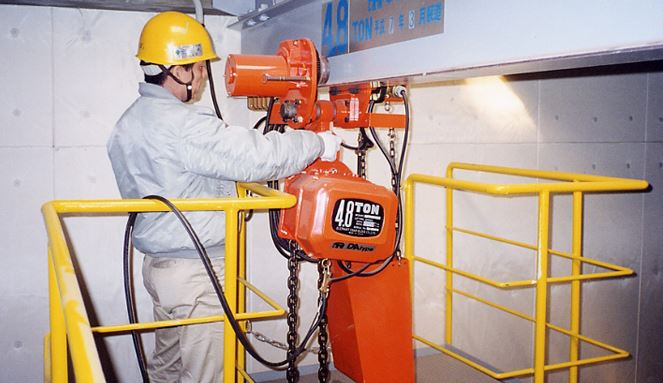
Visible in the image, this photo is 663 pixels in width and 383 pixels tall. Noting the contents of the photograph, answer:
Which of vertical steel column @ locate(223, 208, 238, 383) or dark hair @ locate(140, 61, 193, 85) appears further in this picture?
dark hair @ locate(140, 61, 193, 85)

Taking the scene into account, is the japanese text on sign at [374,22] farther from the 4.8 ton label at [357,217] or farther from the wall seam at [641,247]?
the wall seam at [641,247]

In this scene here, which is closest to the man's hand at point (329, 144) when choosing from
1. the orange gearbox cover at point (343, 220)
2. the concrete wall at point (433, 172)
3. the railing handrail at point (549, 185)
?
the orange gearbox cover at point (343, 220)

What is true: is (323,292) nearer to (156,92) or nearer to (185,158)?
(185,158)

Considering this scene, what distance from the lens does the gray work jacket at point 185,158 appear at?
7.77ft

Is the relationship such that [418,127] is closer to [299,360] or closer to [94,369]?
[299,360]

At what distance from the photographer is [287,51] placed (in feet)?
7.99

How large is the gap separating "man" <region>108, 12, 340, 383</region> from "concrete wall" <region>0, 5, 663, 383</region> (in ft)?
2.76

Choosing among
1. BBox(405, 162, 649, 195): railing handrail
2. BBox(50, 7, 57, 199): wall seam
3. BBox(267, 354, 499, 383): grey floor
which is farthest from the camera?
BBox(50, 7, 57, 199): wall seam

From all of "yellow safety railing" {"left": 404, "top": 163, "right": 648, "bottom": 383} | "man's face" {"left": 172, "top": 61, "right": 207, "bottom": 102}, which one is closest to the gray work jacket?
"man's face" {"left": 172, "top": 61, "right": 207, "bottom": 102}

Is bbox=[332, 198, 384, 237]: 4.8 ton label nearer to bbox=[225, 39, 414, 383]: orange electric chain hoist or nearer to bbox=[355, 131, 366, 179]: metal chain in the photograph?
bbox=[225, 39, 414, 383]: orange electric chain hoist

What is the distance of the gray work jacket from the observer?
7.77 ft

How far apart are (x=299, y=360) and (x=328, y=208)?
2.31m

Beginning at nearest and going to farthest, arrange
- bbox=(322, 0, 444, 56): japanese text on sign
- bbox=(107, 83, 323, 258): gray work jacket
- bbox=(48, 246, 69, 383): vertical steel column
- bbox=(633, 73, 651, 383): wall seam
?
bbox=(48, 246, 69, 383): vertical steel column, bbox=(322, 0, 444, 56): japanese text on sign, bbox=(107, 83, 323, 258): gray work jacket, bbox=(633, 73, 651, 383): wall seam

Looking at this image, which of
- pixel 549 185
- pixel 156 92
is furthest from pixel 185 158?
pixel 549 185
